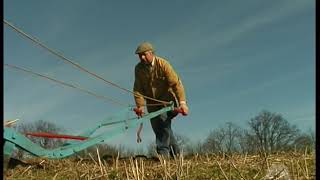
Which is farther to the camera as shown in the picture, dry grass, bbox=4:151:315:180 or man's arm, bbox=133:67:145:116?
man's arm, bbox=133:67:145:116

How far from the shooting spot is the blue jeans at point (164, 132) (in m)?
8.67

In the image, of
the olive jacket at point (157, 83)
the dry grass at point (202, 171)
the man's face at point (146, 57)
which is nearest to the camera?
the dry grass at point (202, 171)

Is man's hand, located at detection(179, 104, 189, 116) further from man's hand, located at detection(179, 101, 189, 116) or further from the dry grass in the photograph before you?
the dry grass

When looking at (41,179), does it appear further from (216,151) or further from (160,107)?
(160,107)

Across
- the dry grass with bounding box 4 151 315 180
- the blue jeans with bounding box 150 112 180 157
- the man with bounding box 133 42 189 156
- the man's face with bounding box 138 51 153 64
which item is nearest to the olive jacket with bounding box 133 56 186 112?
the man with bounding box 133 42 189 156

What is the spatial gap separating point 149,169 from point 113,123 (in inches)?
104

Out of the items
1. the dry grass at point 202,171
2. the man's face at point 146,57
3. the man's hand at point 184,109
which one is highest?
the man's face at point 146,57

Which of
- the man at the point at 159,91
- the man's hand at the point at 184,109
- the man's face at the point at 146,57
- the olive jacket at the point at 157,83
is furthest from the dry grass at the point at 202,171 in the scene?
the man's face at the point at 146,57

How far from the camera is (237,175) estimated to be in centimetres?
510

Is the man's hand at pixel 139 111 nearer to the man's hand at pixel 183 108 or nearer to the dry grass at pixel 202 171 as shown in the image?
the man's hand at pixel 183 108

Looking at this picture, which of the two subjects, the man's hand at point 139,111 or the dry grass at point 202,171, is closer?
the dry grass at point 202,171

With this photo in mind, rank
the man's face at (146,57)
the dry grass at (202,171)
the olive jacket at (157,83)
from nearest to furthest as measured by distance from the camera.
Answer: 1. the dry grass at (202,171)
2. the man's face at (146,57)
3. the olive jacket at (157,83)

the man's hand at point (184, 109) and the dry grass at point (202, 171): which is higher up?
the man's hand at point (184, 109)

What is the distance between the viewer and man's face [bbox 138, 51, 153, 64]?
28.3ft
